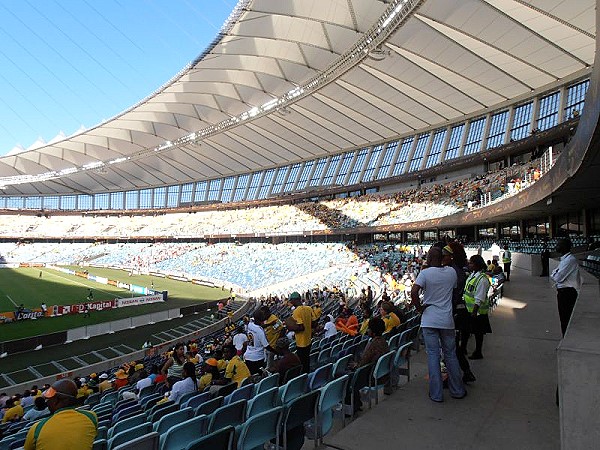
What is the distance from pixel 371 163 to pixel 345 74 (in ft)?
59.8

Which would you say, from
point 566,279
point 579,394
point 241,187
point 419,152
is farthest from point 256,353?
point 241,187

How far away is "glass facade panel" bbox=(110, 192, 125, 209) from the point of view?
86.7 m

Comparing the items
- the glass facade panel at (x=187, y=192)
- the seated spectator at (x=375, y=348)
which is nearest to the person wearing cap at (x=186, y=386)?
the seated spectator at (x=375, y=348)

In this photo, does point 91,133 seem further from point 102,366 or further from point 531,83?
point 531,83

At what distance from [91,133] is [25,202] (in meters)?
46.0

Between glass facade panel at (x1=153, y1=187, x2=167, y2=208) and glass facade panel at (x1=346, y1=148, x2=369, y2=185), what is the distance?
44.2 m

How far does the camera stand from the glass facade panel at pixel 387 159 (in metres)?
48.0

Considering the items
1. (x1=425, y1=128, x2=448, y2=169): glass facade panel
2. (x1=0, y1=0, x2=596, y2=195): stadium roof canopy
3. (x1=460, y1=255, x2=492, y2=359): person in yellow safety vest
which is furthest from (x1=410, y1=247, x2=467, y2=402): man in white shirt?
(x1=425, y1=128, x2=448, y2=169): glass facade panel

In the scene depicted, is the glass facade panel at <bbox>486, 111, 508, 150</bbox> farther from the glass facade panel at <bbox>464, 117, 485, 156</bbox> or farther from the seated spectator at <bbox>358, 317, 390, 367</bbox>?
the seated spectator at <bbox>358, 317, 390, 367</bbox>

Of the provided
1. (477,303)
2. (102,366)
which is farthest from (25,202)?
(477,303)

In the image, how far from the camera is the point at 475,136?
38281mm

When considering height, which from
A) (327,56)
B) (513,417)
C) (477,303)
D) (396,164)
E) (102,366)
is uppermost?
(327,56)

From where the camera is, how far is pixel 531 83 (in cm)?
3080

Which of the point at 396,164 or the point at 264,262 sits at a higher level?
the point at 396,164
